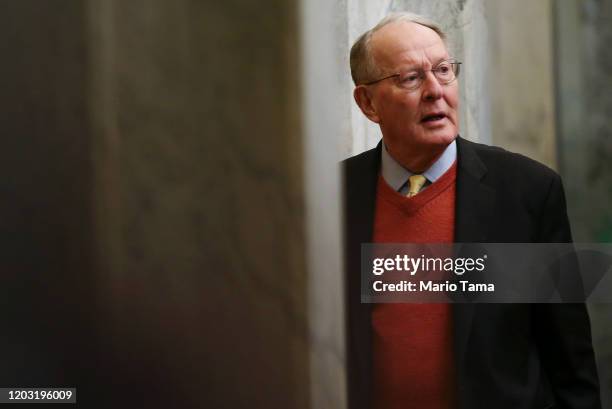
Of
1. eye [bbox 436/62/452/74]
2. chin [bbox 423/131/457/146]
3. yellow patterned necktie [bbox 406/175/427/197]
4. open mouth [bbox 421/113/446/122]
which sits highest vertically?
eye [bbox 436/62/452/74]

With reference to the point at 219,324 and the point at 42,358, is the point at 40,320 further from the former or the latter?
the point at 219,324

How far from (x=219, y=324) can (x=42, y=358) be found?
389 mm

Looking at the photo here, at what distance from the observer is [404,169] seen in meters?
1.74

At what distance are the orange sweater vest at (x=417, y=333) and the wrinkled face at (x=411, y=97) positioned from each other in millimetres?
81

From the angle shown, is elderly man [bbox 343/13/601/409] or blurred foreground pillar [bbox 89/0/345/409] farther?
blurred foreground pillar [bbox 89/0/345/409]

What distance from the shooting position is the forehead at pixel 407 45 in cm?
170

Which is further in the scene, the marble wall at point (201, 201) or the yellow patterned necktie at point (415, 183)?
the marble wall at point (201, 201)

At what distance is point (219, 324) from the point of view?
1849mm

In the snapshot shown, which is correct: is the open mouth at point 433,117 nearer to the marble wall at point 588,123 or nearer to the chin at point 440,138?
the chin at point 440,138

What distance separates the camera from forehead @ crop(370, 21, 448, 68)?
1.70m

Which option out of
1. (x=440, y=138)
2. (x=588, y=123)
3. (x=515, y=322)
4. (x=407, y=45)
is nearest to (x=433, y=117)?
(x=440, y=138)

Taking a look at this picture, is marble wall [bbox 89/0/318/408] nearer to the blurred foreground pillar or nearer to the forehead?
the blurred foreground pillar

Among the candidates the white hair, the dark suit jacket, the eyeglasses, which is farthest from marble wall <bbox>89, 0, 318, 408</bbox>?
the dark suit jacket

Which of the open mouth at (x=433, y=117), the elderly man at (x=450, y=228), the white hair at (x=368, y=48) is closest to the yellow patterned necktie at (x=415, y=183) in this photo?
the elderly man at (x=450, y=228)
